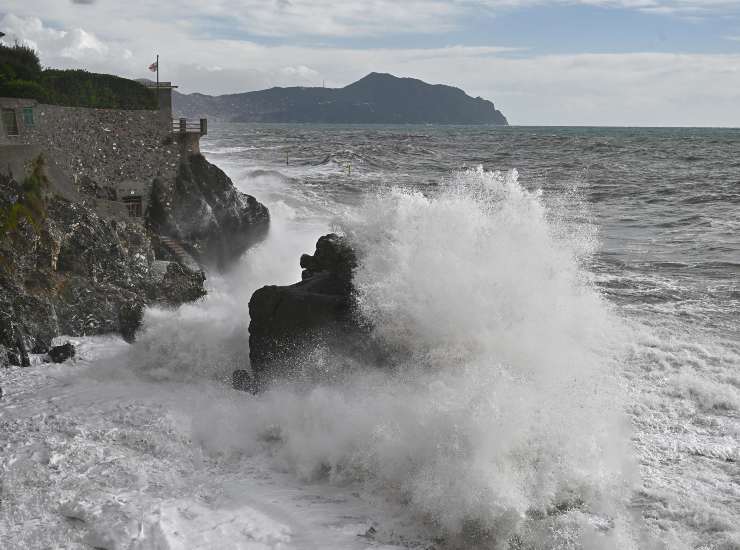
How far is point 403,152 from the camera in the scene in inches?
2712

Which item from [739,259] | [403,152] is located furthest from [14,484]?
[403,152]

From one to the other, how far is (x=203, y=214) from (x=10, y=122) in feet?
19.7

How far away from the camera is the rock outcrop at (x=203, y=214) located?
801 inches

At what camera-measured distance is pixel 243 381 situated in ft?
41.5

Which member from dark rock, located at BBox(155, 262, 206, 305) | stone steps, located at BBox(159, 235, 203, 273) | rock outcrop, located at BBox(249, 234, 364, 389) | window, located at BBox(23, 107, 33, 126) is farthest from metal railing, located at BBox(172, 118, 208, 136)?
rock outcrop, located at BBox(249, 234, 364, 389)

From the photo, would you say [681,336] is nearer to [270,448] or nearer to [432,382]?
[432,382]

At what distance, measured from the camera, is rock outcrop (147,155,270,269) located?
66.7ft

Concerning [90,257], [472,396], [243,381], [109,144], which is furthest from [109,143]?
[472,396]

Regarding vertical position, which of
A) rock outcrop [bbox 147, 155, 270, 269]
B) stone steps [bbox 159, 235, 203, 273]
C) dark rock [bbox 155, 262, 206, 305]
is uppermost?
rock outcrop [bbox 147, 155, 270, 269]

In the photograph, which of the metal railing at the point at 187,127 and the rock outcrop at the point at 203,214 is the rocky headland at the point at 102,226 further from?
the metal railing at the point at 187,127

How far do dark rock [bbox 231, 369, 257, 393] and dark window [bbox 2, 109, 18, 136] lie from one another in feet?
30.3

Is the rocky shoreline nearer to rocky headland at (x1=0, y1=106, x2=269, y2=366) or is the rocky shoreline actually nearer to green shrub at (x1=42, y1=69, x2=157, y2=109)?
rocky headland at (x1=0, y1=106, x2=269, y2=366)

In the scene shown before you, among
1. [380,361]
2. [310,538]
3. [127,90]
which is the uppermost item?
[127,90]

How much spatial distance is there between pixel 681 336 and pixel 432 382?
23.4ft
